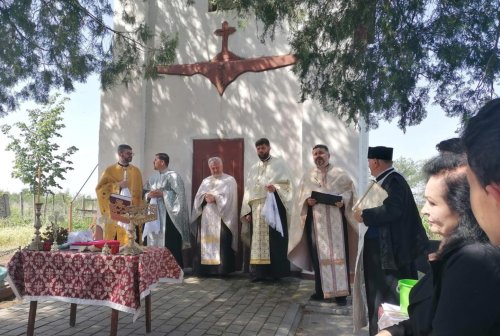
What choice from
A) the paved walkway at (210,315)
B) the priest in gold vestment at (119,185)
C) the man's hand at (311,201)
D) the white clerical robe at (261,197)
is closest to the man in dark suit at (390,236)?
the paved walkway at (210,315)

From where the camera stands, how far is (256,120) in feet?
25.9

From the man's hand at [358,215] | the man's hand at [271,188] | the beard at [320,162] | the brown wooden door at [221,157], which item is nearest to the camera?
the man's hand at [358,215]

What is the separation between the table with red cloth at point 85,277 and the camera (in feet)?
11.8

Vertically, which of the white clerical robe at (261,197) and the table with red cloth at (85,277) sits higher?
the white clerical robe at (261,197)

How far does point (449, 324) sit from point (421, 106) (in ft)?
15.0

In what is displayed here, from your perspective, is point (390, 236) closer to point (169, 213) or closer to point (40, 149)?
point (169, 213)

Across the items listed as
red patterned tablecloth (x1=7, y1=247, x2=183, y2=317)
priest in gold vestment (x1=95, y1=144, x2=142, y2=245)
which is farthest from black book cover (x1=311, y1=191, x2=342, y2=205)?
priest in gold vestment (x1=95, y1=144, x2=142, y2=245)

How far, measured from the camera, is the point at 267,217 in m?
6.56

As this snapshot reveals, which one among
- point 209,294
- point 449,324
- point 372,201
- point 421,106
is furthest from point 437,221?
point 209,294

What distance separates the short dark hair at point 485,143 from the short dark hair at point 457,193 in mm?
508

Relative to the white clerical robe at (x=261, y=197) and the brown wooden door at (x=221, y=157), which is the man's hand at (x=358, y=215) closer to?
the white clerical robe at (x=261, y=197)

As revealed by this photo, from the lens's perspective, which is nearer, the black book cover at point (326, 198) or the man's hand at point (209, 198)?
the black book cover at point (326, 198)

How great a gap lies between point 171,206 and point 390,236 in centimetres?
424

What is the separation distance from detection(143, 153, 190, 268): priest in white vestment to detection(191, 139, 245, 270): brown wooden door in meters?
0.72
